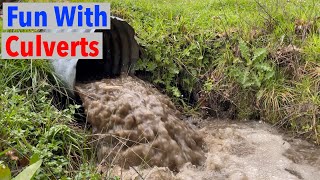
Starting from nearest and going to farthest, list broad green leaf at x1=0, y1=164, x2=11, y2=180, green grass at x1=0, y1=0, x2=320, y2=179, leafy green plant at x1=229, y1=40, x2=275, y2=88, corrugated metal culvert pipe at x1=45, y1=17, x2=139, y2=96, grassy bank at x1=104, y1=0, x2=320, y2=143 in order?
broad green leaf at x1=0, y1=164, x2=11, y2=180, green grass at x1=0, y1=0, x2=320, y2=179, grassy bank at x1=104, y1=0, x2=320, y2=143, leafy green plant at x1=229, y1=40, x2=275, y2=88, corrugated metal culvert pipe at x1=45, y1=17, x2=139, y2=96

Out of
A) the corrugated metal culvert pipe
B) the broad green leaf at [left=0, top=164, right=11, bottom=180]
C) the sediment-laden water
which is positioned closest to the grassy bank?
the corrugated metal culvert pipe

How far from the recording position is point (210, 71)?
4.66 m

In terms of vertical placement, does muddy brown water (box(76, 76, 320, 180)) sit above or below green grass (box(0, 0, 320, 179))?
below

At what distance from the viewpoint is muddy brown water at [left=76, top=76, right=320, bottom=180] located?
11.0 ft

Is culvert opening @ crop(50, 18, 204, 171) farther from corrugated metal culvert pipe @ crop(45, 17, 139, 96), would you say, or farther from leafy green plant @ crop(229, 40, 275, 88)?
leafy green plant @ crop(229, 40, 275, 88)

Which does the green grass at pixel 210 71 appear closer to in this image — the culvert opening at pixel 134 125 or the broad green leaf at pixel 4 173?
the culvert opening at pixel 134 125

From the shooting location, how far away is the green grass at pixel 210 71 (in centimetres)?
329

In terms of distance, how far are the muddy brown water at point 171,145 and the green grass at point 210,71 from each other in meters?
0.22

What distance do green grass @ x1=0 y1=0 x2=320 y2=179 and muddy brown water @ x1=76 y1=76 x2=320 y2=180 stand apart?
0.22 meters

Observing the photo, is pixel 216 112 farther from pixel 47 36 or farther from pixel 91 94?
pixel 47 36

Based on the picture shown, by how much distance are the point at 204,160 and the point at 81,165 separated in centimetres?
110

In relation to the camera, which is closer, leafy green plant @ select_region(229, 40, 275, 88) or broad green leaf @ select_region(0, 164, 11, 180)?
broad green leaf @ select_region(0, 164, 11, 180)

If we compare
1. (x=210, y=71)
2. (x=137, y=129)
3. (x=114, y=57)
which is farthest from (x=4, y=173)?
(x=210, y=71)

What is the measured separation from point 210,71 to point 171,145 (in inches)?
53.8
